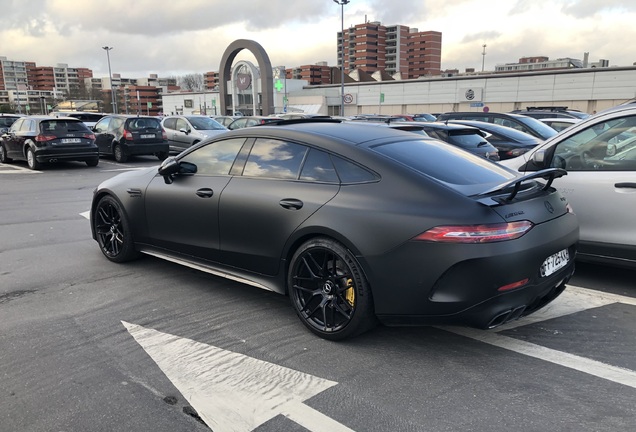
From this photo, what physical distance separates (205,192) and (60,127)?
12426 millimetres

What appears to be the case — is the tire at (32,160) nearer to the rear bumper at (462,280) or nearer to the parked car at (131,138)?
the parked car at (131,138)

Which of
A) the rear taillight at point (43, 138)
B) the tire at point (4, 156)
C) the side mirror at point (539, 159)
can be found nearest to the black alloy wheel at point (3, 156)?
the tire at point (4, 156)

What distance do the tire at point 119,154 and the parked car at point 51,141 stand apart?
124cm

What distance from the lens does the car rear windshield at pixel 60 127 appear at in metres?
14.4

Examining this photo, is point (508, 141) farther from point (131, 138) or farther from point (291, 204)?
point (131, 138)

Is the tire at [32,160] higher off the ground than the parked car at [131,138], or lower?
lower

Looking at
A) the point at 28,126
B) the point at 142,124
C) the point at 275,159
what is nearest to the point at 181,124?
the point at 142,124

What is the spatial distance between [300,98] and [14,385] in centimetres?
7566

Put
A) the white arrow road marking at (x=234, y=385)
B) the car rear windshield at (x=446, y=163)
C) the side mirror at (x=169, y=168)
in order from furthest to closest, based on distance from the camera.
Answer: the side mirror at (x=169, y=168)
the car rear windshield at (x=446, y=163)
the white arrow road marking at (x=234, y=385)

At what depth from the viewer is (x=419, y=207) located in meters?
3.17

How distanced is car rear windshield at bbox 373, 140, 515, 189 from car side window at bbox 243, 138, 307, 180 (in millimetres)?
666

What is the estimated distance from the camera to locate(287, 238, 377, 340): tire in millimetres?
3371

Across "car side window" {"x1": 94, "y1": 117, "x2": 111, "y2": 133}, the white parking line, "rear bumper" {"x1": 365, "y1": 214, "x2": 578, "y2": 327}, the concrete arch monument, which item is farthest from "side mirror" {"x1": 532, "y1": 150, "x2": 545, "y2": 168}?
the concrete arch monument

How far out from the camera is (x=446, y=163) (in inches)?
148
